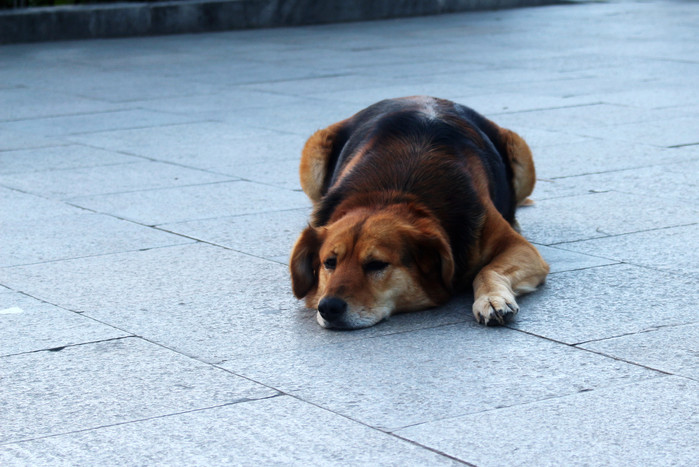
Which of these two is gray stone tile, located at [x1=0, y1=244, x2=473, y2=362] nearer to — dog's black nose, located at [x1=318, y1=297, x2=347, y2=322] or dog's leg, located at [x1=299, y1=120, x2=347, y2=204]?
dog's black nose, located at [x1=318, y1=297, x2=347, y2=322]

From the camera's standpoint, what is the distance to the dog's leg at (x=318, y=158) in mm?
6848

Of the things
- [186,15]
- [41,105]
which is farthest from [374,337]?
[186,15]

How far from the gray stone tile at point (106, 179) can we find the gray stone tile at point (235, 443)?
14.7ft

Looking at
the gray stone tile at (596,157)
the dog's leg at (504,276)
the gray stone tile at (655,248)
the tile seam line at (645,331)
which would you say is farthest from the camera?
the gray stone tile at (596,157)

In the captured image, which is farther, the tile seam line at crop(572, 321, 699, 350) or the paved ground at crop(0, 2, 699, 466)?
the tile seam line at crop(572, 321, 699, 350)

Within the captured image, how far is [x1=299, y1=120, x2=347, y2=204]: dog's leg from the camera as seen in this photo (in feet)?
22.5

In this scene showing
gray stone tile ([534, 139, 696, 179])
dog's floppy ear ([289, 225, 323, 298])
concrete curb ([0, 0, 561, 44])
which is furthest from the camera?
concrete curb ([0, 0, 561, 44])

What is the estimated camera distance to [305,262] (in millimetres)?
5387

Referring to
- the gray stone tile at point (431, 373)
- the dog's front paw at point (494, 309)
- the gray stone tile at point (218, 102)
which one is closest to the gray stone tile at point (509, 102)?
the gray stone tile at point (218, 102)

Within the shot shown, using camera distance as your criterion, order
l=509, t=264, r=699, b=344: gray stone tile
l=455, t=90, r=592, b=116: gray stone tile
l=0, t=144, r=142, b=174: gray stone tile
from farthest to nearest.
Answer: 1. l=455, t=90, r=592, b=116: gray stone tile
2. l=0, t=144, r=142, b=174: gray stone tile
3. l=509, t=264, r=699, b=344: gray stone tile

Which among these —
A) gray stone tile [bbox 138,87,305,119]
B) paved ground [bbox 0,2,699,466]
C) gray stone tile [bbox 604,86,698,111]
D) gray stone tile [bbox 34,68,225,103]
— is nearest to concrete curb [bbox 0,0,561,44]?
gray stone tile [bbox 34,68,225,103]

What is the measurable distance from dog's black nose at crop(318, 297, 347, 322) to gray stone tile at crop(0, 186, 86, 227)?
10.4ft

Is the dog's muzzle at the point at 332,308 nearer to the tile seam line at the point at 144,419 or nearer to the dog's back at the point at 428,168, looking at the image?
the dog's back at the point at 428,168

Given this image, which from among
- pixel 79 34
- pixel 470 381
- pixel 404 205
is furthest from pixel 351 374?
pixel 79 34
